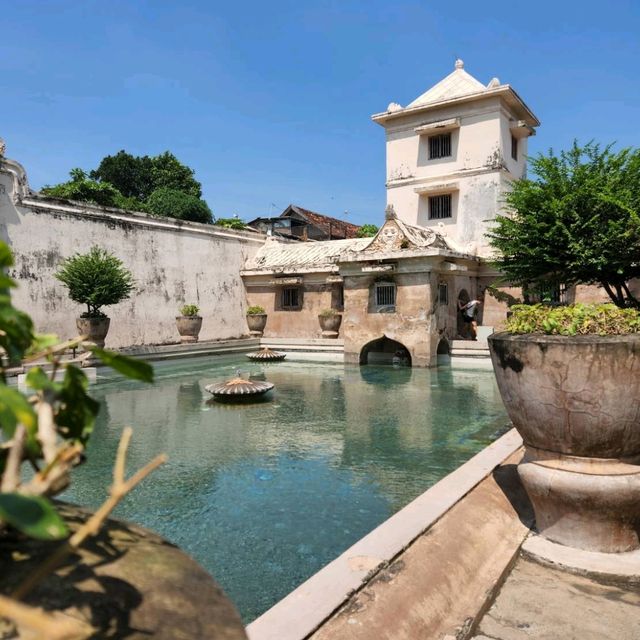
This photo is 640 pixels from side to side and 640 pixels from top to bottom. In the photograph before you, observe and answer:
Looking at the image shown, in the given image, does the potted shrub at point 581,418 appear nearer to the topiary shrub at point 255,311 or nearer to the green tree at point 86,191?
the topiary shrub at point 255,311

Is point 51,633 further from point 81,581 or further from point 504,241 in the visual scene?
point 504,241

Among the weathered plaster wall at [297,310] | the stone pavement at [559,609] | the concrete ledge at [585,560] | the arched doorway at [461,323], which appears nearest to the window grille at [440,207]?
the arched doorway at [461,323]

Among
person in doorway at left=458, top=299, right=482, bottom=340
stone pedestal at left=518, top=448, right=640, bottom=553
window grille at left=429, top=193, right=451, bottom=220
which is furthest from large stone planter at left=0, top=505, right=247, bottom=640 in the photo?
window grille at left=429, top=193, right=451, bottom=220

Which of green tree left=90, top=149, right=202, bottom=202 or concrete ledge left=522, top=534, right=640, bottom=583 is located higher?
green tree left=90, top=149, right=202, bottom=202

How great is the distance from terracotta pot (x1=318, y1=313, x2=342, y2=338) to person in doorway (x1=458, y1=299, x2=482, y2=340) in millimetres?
3622

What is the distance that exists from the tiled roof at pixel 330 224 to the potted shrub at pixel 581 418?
33173mm

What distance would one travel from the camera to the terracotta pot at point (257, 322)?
57.1 ft

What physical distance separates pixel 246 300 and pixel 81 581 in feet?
60.1

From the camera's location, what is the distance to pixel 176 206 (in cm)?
2939

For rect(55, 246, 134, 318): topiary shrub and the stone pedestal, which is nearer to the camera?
the stone pedestal

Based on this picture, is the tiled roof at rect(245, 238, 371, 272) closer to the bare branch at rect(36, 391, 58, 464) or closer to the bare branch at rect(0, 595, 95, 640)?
the bare branch at rect(36, 391, 58, 464)

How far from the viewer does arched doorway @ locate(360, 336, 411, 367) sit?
43.5ft

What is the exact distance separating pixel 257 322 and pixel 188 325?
2.77 m

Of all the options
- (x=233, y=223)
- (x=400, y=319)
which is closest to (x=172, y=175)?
(x=233, y=223)
